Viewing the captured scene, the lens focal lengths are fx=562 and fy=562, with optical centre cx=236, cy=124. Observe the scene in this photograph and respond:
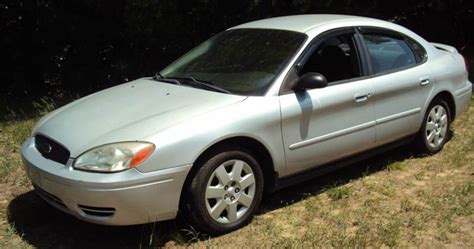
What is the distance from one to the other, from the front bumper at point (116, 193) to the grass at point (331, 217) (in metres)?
0.32

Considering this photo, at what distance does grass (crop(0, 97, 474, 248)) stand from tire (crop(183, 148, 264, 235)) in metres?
0.12

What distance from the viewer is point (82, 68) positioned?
29.1 ft

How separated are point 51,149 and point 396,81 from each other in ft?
9.74

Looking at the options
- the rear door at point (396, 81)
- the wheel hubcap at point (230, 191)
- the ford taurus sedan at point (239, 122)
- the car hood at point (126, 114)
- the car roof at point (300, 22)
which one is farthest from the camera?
the rear door at point (396, 81)

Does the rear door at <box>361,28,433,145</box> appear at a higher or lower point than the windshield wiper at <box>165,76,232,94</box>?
lower

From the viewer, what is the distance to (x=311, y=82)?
4.22 meters

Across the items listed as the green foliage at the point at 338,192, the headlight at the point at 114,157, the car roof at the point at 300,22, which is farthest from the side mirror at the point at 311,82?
the headlight at the point at 114,157

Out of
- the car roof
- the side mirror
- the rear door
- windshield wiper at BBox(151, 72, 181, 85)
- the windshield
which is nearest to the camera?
the side mirror

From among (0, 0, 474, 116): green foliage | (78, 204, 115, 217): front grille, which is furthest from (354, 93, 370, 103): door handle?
(0, 0, 474, 116): green foliage

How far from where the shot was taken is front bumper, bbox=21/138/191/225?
3.49 meters

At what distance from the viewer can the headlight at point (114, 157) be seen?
353 cm

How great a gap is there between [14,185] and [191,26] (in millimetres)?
4574

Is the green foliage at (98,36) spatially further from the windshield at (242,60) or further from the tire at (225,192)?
the tire at (225,192)

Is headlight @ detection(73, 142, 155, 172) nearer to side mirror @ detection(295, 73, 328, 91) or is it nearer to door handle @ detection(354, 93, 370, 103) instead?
side mirror @ detection(295, 73, 328, 91)
